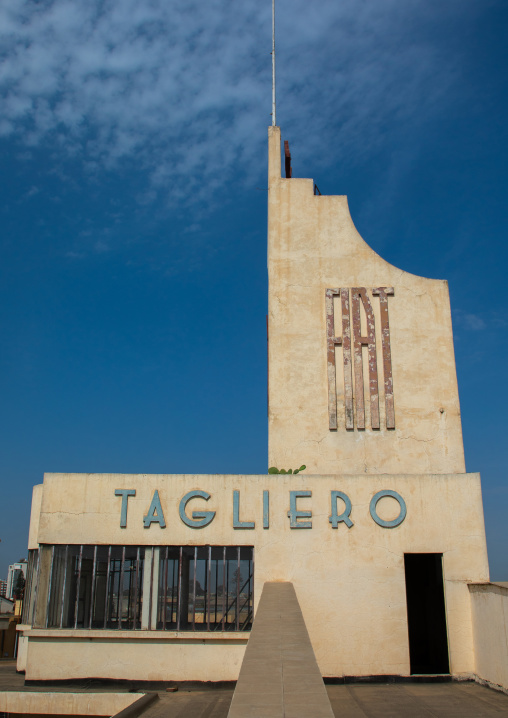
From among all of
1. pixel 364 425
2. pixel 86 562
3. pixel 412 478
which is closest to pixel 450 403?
pixel 364 425

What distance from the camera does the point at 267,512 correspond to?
13.4m

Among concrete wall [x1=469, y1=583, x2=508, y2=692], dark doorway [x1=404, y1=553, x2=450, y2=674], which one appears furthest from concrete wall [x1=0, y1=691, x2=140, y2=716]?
dark doorway [x1=404, y1=553, x2=450, y2=674]

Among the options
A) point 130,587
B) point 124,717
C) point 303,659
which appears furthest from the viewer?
point 130,587

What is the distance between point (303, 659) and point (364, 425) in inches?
419

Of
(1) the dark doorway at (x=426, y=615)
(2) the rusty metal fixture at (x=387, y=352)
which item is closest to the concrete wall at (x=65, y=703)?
(1) the dark doorway at (x=426, y=615)

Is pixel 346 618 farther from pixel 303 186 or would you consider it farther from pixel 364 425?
pixel 303 186

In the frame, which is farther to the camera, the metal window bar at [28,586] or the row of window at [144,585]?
the metal window bar at [28,586]

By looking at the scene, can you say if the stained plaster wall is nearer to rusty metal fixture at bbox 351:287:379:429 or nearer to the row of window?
the row of window

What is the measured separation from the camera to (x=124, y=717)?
9.60 meters

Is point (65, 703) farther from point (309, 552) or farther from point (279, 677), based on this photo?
point (279, 677)

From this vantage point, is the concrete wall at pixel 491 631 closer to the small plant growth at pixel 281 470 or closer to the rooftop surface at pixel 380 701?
the rooftop surface at pixel 380 701

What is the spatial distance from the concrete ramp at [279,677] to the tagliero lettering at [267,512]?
17.4 feet

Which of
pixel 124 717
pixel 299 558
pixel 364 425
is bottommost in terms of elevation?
pixel 124 717

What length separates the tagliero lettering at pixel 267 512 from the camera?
1329cm
